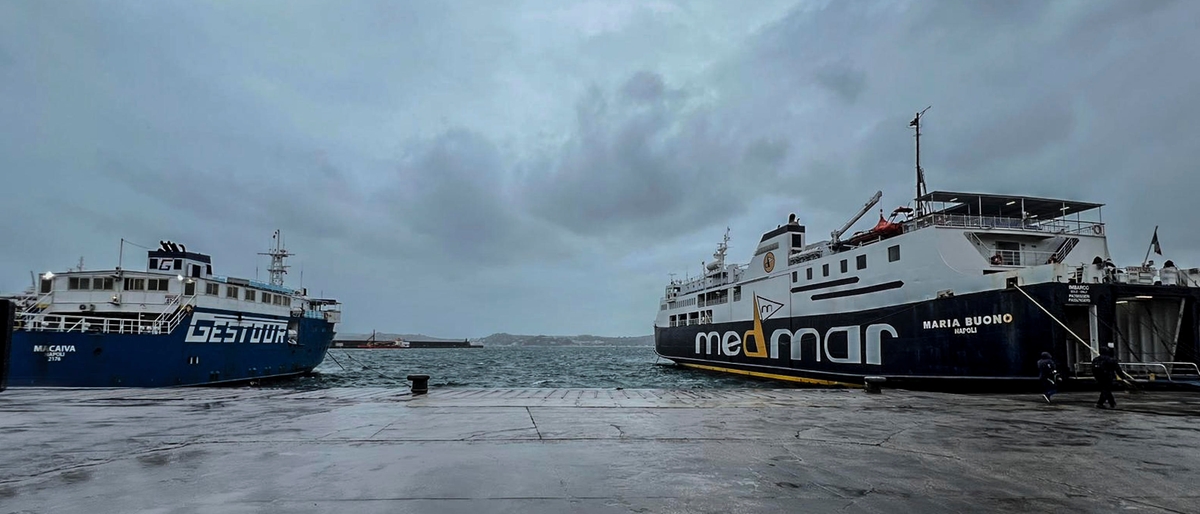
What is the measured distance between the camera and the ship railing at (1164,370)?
20.7m

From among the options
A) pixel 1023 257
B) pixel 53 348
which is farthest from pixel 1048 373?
pixel 53 348

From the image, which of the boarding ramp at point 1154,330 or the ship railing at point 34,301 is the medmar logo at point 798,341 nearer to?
the boarding ramp at point 1154,330

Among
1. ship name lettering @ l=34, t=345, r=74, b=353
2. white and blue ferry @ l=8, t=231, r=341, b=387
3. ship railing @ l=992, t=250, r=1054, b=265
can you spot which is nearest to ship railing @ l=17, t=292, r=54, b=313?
white and blue ferry @ l=8, t=231, r=341, b=387

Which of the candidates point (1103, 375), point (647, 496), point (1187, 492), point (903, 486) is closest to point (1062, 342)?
point (1103, 375)

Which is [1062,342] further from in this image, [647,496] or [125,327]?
[125,327]

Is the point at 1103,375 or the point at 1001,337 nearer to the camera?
the point at 1103,375

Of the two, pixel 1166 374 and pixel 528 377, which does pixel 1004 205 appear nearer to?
pixel 1166 374

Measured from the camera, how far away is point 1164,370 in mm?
20734

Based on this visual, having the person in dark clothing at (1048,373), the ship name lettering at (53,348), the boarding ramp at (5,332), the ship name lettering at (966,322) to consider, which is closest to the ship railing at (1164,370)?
the ship name lettering at (966,322)

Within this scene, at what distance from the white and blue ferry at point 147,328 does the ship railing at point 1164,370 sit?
39.5 metres

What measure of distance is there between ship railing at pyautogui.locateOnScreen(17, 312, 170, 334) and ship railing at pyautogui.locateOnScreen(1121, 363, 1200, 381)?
40.2 metres

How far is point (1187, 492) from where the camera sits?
6746 mm

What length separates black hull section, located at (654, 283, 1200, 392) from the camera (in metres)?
20.6

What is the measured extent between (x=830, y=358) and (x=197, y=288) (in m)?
32.3
